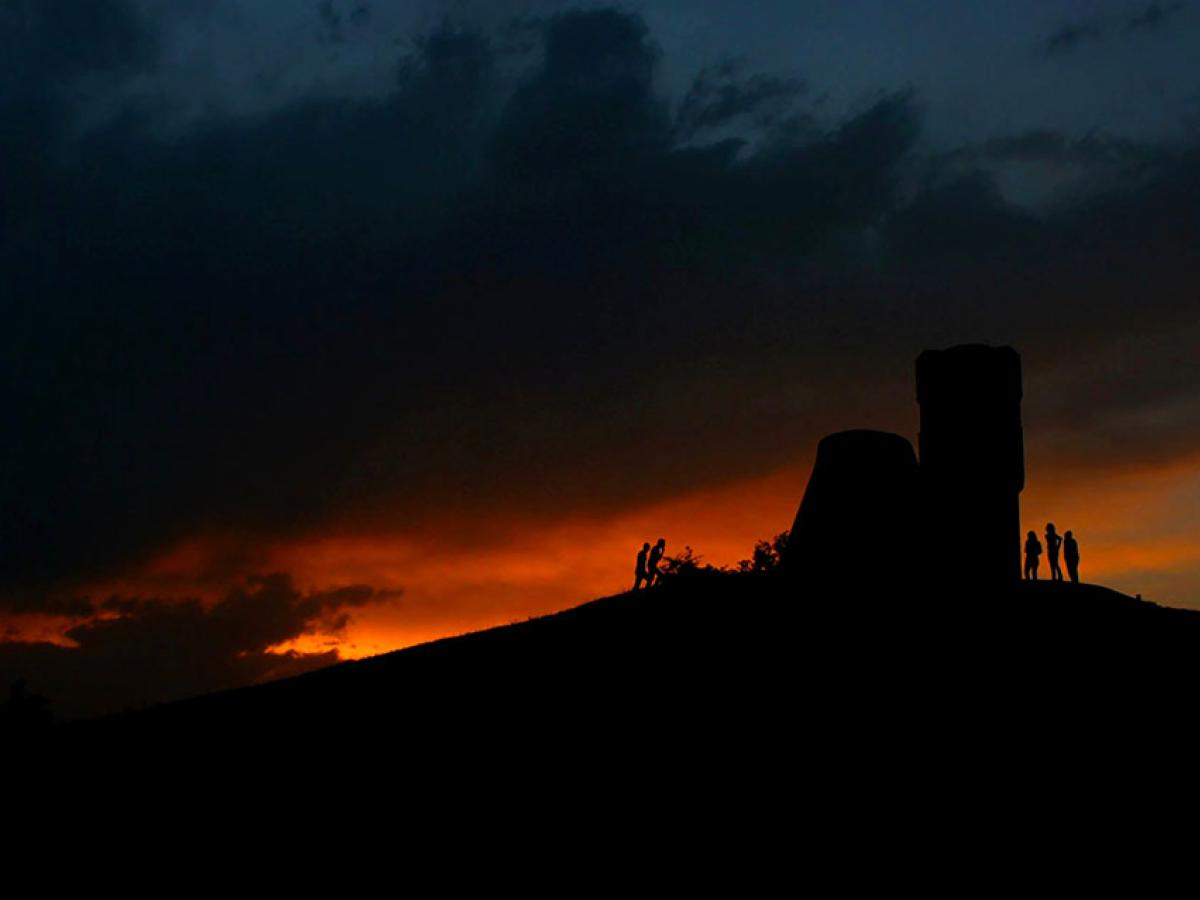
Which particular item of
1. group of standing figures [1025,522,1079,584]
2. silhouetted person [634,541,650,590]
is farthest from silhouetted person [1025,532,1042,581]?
silhouetted person [634,541,650,590]

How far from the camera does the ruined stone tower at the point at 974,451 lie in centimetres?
1973

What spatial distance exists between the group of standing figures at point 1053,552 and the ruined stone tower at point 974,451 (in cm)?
920

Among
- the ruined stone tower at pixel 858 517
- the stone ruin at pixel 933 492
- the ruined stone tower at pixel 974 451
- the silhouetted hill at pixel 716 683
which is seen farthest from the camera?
the ruined stone tower at pixel 974 451

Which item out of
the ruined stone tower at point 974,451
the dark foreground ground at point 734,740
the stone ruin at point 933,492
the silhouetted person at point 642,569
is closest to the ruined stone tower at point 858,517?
the stone ruin at point 933,492

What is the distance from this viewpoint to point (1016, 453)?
20078 millimetres

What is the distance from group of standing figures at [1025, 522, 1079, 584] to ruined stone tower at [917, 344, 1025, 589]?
362 inches

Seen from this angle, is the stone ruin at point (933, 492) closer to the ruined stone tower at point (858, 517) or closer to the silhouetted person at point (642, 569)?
the ruined stone tower at point (858, 517)

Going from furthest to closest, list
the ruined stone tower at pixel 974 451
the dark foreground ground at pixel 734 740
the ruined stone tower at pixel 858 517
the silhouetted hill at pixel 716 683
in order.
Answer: the ruined stone tower at pixel 974 451, the ruined stone tower at pixel 858 517, the silhouetted hill at pixel 716 683, the dark foreground ground at pixel 734 740

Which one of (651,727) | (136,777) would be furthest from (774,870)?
(136,777)

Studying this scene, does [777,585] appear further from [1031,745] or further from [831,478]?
[1031,745]

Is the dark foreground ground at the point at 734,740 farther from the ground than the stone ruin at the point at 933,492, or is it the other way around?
the stone ruin at the point at 933,492

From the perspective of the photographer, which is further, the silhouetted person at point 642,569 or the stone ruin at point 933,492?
the silhouetted person at point 642,569

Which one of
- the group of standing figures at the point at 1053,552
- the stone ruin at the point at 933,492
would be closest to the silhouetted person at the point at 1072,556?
the group of standing figures at the point at 1053,552

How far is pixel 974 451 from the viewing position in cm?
1980
